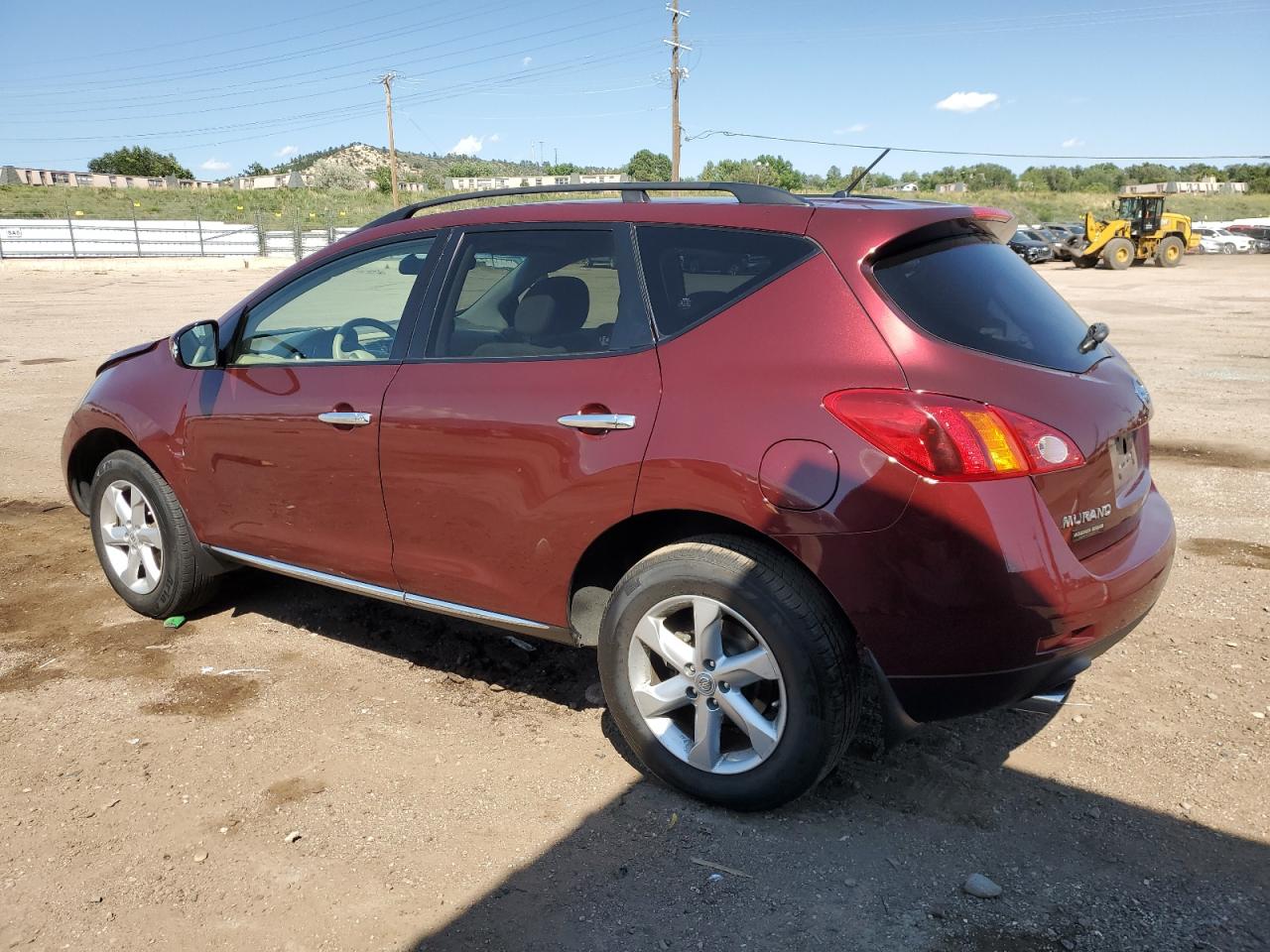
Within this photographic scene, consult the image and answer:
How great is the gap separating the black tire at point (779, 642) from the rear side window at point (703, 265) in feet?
2.28

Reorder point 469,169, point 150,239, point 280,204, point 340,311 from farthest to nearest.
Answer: point 469,169
point 280,204
point 150,239
point 340,311


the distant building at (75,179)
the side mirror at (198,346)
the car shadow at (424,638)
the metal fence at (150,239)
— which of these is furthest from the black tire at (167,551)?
the distant building at (75,179)

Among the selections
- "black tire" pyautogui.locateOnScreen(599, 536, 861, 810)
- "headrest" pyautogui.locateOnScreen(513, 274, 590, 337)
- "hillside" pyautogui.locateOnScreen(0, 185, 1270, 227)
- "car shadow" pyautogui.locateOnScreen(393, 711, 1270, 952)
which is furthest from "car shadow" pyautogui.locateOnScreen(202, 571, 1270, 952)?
"hillside" pyautogui.locateOnScreen(0, 185, 1270, 227)

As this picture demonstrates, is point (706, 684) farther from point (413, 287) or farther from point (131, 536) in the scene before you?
point (131, 536)

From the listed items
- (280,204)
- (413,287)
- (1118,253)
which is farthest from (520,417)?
(280,204)

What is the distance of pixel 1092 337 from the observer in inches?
131

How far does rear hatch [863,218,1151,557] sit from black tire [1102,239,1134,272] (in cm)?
3685

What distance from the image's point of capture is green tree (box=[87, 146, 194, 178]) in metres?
111

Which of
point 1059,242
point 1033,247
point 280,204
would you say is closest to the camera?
point 1059,242

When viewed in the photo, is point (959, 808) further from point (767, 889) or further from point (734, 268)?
point (734, 268)

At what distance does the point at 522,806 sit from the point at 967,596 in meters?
1.48

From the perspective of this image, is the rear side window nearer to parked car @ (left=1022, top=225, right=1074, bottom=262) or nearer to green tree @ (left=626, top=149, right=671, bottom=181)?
parked car @ (left=1022, top=225, right=1074, bottom=262)

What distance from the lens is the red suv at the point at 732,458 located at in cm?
270

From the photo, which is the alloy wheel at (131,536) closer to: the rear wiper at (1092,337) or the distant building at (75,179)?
the rear wiper at (1092,337)
